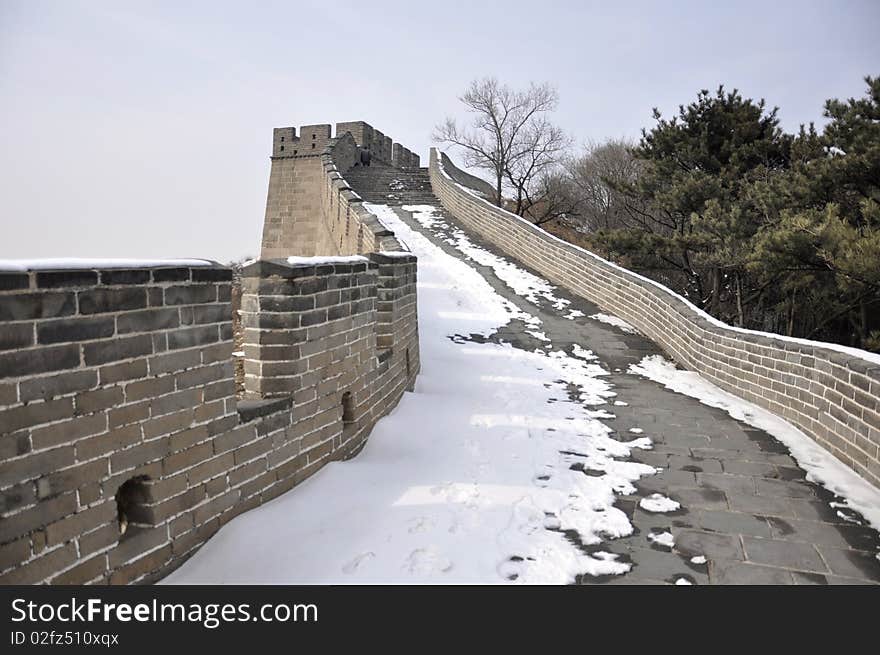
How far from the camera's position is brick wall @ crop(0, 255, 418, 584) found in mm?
2154

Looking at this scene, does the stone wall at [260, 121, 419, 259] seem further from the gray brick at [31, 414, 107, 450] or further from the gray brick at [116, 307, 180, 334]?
the gray brick at [31, 414, 107, 450]

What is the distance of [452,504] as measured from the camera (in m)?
3.74

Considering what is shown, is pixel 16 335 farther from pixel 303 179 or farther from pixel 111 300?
pixel 303 179

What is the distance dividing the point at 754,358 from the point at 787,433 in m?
1.37

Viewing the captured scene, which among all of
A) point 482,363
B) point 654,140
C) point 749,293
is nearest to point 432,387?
point 482,363

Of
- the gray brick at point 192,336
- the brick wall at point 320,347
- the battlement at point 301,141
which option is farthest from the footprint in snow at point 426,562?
the battlement at point 301,141

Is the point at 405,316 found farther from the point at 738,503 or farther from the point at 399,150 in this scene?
the point at 399,150

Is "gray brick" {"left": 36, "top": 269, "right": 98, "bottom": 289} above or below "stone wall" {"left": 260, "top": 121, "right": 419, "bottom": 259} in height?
below

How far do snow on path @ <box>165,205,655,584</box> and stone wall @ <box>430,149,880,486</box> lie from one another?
5.17 ft

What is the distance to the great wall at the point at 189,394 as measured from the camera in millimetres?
2189

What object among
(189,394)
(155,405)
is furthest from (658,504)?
(155,405)

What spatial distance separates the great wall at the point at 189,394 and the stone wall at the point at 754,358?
25 mm

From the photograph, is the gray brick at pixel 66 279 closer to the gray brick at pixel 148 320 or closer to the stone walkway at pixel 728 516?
the gray brick at pixel 148 320

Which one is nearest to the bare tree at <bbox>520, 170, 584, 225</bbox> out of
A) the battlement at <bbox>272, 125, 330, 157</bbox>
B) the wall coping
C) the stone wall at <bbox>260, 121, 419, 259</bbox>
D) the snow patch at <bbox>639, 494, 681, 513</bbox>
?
the stone wall at <bbox>260, 121, 419, 259</bbox>
